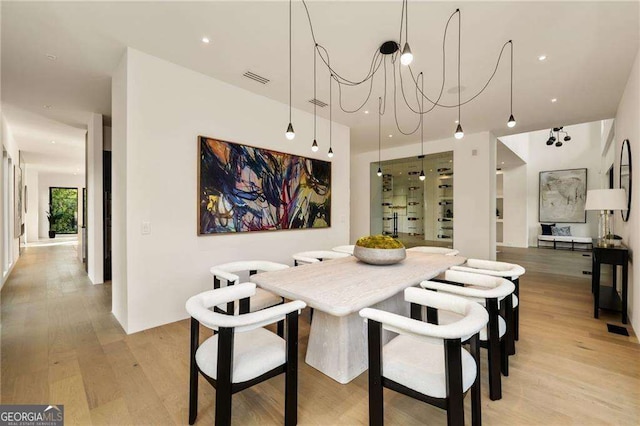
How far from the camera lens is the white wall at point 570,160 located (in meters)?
9.04

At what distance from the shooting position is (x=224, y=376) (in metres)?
1.40

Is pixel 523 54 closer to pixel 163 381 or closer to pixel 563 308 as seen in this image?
pixel 563 308

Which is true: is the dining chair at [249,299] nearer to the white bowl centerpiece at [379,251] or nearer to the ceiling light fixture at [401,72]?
the white bowl centerpiece at [379,251]

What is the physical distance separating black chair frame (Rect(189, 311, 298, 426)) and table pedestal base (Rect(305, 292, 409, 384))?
0.57 metres

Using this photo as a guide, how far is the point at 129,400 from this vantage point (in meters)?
1.92

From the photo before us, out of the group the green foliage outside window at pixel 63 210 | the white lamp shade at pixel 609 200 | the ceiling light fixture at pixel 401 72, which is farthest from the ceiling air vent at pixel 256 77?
the green foliage outside window at pixel 63 210

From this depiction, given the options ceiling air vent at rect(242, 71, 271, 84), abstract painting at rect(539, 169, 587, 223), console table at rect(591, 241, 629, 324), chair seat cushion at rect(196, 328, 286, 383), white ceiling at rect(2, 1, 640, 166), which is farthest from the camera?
abstract painting at rect(539, 169, 587, 223)

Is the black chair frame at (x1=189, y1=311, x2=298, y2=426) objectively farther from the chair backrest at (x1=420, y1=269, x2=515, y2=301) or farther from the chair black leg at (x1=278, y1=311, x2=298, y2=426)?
the chair backrest at (x1=420, y1=269, x2=515, y2=301)

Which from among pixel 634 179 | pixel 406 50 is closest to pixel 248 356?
pixel 406 50

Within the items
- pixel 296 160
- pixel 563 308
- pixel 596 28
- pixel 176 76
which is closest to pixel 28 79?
pixel 176 76

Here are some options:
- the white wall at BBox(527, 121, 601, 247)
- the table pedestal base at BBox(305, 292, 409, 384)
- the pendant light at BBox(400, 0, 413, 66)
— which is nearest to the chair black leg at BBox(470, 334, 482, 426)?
the table pedestal base at BBox(305, 292, 409, 384)

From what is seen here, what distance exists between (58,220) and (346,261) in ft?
49.4

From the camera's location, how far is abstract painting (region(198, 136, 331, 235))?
3.49 m

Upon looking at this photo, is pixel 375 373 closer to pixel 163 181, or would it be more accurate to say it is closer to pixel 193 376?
pixel 193 376
